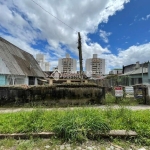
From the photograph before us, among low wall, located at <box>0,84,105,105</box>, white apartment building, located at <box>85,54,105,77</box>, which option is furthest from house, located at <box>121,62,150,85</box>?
white apartment building, located at <box>85,54,105,77</box>

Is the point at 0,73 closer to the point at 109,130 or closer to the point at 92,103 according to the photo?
Answer: the point at 92,103

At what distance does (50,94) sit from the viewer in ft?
24.0

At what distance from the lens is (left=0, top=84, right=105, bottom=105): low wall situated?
→ 722cm

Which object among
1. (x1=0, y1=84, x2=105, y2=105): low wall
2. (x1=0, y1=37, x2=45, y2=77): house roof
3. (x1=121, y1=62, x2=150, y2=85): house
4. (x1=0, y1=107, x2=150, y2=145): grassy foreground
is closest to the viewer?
(x1=0, y1=107, x2=150, y2=145): grassy foreground

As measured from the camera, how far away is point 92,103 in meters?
7.41

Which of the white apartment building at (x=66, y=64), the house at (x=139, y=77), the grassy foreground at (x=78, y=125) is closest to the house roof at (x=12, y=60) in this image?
the grassy foreground at (x=78, y=125)

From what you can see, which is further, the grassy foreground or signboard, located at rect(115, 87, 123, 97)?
signboard, located at rect(115, 87, 123, 97)

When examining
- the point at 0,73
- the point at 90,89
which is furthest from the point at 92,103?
the point at 0,73

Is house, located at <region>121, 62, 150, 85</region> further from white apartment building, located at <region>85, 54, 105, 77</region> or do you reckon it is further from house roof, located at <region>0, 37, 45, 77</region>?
white apartment building, located at <region>85, 54, 105, 77</region>

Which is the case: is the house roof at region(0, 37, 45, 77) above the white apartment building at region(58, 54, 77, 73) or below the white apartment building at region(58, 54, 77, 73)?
below

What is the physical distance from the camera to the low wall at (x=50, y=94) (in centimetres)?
722

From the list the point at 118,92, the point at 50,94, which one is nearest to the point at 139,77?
the point at 118,92

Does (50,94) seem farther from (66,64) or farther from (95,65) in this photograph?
(95,65)

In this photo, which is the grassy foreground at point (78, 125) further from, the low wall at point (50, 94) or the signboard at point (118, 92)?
the signboard at point (118, 92)
